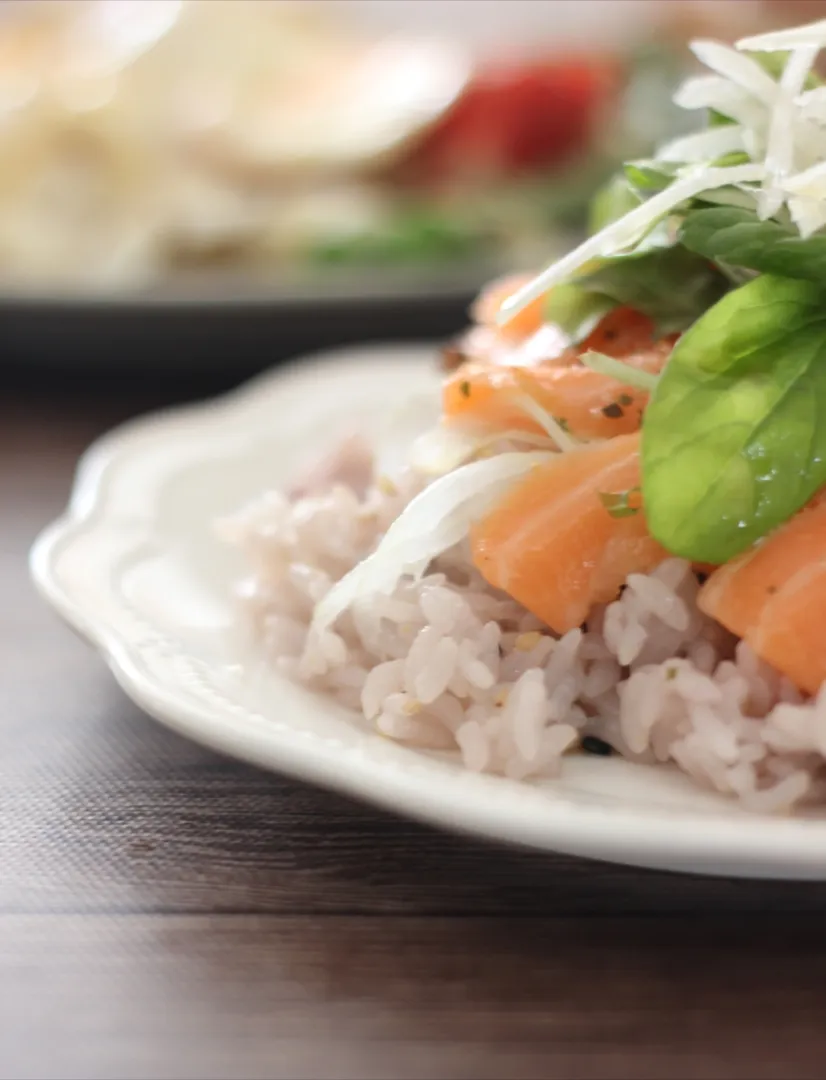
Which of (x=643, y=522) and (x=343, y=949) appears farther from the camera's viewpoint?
(x=643, y=522)

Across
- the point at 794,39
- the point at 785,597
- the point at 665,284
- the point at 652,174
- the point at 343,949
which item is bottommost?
the point at 343,949

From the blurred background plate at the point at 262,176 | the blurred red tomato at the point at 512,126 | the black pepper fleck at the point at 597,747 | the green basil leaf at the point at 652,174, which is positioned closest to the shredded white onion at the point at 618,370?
the green basil leaf at the point at 652,174

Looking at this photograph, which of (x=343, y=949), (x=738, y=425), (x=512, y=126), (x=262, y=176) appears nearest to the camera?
(x=343, y=949)

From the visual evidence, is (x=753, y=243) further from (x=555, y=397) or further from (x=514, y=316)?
(x=514, y=316)

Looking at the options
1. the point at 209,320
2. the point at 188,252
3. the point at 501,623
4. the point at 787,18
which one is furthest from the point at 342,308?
the point at 787,18

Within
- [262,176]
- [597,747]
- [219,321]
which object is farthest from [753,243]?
[262,176]

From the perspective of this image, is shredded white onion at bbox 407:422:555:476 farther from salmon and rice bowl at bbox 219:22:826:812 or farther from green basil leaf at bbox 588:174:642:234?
green basil leaf at bbox 588:174:642:234

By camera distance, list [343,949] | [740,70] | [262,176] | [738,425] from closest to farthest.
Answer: [343,949] < [738,425] < [740,70] < [262,176]
